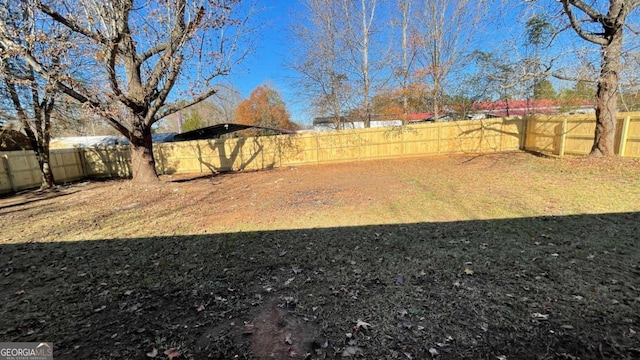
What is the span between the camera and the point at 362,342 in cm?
203

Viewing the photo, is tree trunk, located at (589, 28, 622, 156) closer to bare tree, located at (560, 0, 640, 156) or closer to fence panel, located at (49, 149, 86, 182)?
bare tree, located at (560, 0, 640, 156)

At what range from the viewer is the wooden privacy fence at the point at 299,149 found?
12648 millimetres

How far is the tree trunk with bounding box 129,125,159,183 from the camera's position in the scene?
8.61 m

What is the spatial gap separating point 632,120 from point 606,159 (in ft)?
4.27

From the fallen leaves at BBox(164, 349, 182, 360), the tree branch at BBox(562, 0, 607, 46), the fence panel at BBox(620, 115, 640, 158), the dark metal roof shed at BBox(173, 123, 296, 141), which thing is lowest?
the fallen leaves at BBox(164, 349, 182, 360)

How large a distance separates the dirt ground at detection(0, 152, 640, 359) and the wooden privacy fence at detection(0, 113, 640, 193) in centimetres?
735

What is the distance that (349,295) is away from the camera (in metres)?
2.63

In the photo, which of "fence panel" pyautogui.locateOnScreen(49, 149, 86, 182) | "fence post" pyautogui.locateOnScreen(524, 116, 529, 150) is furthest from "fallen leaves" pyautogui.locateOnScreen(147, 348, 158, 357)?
"fence panel" pyautogui.locateOnScreen(49, 149, 86, 182)

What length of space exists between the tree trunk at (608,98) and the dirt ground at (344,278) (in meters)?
2.74

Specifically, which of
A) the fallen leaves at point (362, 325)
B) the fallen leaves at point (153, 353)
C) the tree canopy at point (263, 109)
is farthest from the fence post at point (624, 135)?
the tree canopy at point (263, 109)

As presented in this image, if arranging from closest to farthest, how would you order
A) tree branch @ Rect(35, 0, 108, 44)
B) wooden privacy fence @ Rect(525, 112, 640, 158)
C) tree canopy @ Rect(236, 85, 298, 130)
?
1. tree branch @ Rect(35, 0, 108, 44)
2. wooden privacy fence @ Rect(525, 112, 640, 158)
3. tree canopy @ Rect(236, 85, 298, 130)

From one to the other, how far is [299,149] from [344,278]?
11.8 metres

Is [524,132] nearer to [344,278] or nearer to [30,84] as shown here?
[344,278]

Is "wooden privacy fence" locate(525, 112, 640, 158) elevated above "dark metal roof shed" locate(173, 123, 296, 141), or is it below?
below
